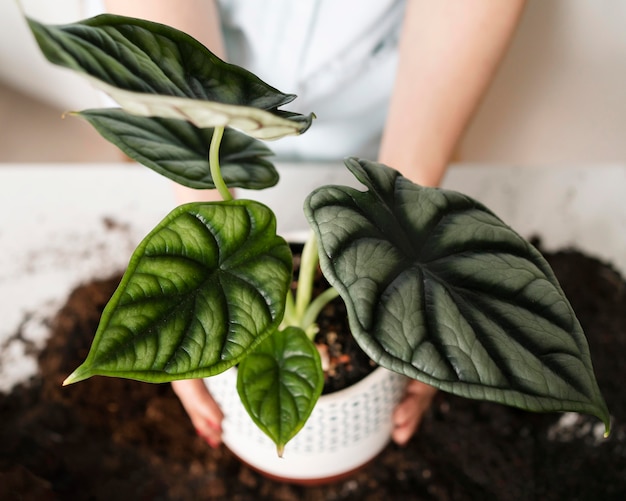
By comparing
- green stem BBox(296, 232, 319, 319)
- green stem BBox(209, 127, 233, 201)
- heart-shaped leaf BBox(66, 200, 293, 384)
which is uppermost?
green stem BBox(209, 127, 233, 201)

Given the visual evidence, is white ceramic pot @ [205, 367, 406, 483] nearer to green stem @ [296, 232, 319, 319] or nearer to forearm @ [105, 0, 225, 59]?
green stem @ [296, 232, 319, 319]

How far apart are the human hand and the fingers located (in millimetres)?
194

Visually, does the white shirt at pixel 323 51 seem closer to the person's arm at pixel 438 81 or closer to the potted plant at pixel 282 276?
the person's arm at pixel 438 81

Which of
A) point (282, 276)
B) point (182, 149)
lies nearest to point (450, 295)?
point (282, 276)

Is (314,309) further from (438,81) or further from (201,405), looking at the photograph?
(438,81)

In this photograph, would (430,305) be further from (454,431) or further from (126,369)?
(454,431)

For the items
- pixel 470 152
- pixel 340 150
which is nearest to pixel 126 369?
pixel 340 150

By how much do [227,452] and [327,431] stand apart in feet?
0.83

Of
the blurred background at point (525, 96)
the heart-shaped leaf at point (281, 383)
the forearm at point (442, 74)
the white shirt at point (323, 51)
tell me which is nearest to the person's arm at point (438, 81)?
the forearm at point (442, 74)

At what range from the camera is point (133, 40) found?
32cm

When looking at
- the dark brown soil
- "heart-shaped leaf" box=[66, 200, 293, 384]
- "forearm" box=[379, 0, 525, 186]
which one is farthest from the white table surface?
"heart-shaped leaf" box=[66, 200, 293, 384]

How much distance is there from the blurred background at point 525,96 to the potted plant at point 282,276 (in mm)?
759

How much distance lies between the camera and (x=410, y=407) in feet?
2.14

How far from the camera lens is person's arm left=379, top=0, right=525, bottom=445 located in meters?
0.64
